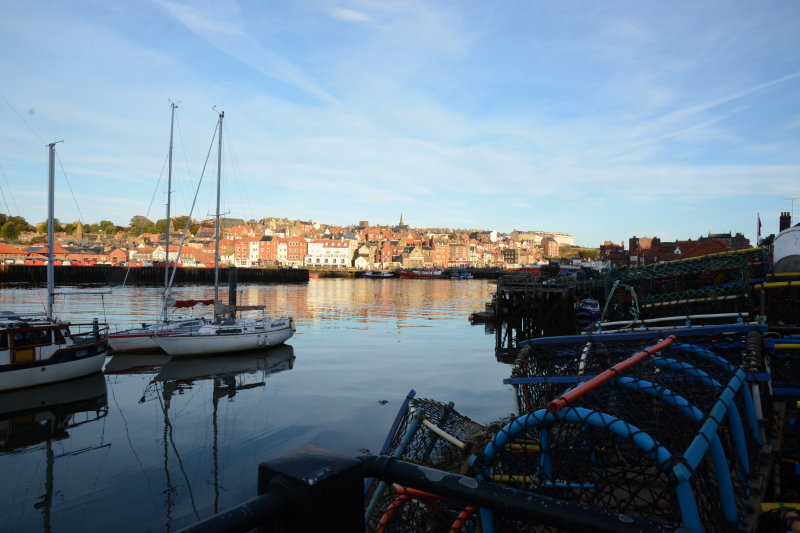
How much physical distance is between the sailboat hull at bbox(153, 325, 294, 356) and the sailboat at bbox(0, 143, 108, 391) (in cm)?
322

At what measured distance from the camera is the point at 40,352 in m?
17.8

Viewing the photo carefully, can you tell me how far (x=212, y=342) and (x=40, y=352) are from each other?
22.7 feet

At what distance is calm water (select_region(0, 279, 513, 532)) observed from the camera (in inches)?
371

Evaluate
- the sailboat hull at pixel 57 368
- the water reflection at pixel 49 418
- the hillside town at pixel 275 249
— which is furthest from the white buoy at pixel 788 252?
the hillside town at pixel 275 249

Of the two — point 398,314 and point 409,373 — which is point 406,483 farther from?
point 398,314

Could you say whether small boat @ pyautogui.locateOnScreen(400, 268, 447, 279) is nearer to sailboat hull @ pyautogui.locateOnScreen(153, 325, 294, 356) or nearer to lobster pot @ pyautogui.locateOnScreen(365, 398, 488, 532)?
sailboat hull @ pyautogui.locateOnScreen(153, 325, 294, 356)

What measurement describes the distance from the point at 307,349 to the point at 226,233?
142825mm

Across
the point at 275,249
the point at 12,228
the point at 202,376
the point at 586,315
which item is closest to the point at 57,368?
the point at 202,376

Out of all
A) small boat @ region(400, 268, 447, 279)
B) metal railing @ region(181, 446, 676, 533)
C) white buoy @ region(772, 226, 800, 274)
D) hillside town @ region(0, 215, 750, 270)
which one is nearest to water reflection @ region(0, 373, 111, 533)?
metal railing @ region(181, 446, 676, 533)

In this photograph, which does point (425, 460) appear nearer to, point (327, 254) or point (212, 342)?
point (212, 342)

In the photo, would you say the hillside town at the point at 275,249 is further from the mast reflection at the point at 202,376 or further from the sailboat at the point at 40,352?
the sailboat at the point at 40,352

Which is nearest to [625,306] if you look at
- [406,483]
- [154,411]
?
[154,411]

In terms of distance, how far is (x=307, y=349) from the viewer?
26391 mm

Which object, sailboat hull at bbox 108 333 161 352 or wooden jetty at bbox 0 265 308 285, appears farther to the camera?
wooden jetty at bbox 0 265 308 285
